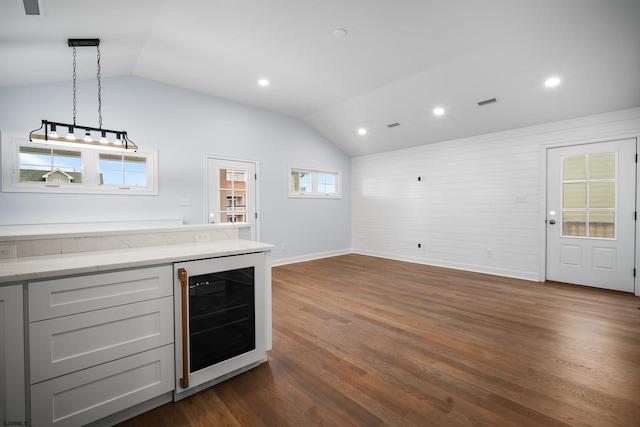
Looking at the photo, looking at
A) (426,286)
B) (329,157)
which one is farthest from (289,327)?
(329,157)

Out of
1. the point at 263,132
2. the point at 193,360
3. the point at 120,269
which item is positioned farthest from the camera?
the point at 263,132

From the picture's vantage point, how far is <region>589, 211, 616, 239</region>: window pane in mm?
4078

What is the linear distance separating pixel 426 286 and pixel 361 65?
340cm

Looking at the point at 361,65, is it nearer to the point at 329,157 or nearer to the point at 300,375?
the point at 329,157

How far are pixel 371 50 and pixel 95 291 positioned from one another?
368cm

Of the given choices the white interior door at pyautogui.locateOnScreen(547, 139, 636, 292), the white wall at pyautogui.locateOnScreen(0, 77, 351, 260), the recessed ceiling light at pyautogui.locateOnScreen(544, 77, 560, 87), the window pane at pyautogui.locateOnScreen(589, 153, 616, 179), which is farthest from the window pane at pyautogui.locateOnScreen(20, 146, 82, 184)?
the window pane at pyautogui.locateOnScreen(589, 153, 616, 179)

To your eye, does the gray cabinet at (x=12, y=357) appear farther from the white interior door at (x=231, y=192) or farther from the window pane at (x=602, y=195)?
the window pane at (x=602, y=195)

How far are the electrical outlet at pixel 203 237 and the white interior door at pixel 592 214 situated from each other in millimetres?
5093

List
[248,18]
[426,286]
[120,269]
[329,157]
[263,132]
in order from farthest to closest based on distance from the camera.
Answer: [329,157], [263,132], [426,286], [248,18], [120,269]

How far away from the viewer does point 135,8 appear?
2514 mm

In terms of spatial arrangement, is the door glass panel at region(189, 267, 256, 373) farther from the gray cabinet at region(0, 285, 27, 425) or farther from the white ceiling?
the white ceiling

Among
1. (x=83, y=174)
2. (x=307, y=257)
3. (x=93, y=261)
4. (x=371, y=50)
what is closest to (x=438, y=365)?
(x=93, y=261)

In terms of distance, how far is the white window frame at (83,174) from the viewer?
133 inches

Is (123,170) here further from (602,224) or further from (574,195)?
(602,224)
